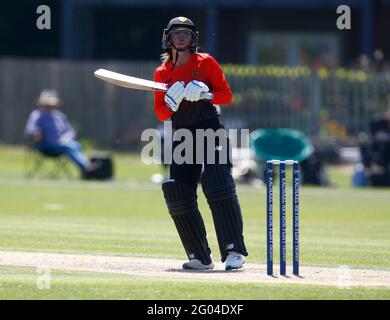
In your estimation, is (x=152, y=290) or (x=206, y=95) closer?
(x=152, y=290)

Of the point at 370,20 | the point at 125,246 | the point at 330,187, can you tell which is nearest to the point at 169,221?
the point at 125,246

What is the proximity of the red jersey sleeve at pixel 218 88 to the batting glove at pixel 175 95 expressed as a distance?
1.25ft

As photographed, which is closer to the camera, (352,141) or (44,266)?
(44,266)

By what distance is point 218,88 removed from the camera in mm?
10930

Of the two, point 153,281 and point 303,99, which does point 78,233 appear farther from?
point 303,99

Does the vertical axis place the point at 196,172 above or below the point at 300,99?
below

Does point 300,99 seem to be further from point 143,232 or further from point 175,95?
point 175,95

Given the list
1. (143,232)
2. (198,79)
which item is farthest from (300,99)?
(198,79)

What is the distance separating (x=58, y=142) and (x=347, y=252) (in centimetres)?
1272

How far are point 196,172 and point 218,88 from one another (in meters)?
0.74

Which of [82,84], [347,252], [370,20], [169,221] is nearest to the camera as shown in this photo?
[347,252]

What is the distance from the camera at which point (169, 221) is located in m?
16.9

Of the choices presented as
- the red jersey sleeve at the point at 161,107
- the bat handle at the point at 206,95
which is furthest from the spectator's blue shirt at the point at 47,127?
the bat handle at the point at 206,95

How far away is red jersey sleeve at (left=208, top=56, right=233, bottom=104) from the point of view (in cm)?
1085
